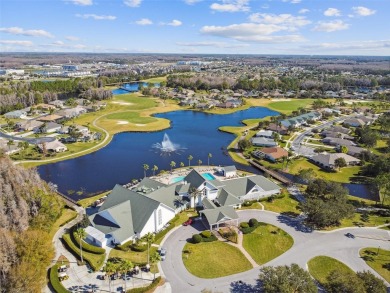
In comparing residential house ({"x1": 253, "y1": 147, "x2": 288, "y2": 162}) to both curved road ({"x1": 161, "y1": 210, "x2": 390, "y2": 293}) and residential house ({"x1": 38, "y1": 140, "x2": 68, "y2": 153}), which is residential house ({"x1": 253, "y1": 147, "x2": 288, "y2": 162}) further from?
residential house ({"x1": 38, "y1": 140, "x2": 68, "y2": 153})

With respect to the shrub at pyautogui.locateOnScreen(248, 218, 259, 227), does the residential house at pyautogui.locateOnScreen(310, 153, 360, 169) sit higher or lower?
higher

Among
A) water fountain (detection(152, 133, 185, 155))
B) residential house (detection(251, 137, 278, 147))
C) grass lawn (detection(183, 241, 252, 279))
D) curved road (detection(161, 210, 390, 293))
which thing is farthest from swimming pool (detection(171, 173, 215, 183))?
residential house (detection(251, 137, 278, 147))

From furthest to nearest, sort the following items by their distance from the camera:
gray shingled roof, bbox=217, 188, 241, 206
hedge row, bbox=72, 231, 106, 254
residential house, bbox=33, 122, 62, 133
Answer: residential house, bbox=33, 122, 62, 133, gray shingled roof, bbox=217, 188, 241, 206, hedge row, bbox=72, 231, 106, 254

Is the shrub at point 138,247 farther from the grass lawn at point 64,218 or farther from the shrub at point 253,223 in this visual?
the shrub at point 253,223

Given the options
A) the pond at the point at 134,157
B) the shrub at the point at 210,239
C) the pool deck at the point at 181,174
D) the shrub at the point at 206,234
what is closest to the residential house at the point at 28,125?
the pond at the point at 134,157

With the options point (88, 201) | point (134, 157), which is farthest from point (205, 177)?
point (134, 157)
